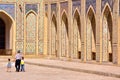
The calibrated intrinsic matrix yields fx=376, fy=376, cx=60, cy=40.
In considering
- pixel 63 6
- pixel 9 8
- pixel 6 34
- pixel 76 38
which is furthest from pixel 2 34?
pixel 76 38

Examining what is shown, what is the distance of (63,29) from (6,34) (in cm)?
543

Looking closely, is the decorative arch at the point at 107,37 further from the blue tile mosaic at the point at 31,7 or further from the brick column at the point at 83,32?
the blue tile mosaic at the point at 31,7

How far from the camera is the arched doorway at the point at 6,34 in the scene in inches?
1098

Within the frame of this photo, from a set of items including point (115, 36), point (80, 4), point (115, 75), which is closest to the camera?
point (115, 75)

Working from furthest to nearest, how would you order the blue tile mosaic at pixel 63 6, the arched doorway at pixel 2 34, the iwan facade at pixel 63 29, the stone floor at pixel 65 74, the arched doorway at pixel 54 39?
the arched doorway at pixel 2 34 < the arched doorway at pixel 54 39 < the blue tile mosaic at pixel 63 6 < the iwan facade at pixel 63 29 < the stone floor at pixel 65 74

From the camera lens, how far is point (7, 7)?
2767 centimetres

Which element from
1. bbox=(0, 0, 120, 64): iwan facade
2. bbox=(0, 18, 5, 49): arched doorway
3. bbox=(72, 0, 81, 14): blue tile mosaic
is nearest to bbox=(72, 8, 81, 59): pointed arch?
bbox=(0, 0, 120, 64): iwan facade

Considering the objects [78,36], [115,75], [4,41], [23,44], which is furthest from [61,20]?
[115,75]

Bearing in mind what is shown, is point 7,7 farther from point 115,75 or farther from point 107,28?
point 115,75

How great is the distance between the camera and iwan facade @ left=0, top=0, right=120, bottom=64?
21.1 metres

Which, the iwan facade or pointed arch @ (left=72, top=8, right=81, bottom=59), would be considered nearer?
the iwan facade

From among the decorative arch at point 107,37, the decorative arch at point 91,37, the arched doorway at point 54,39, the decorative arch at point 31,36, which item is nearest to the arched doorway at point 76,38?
the decorative arch at point 91,37

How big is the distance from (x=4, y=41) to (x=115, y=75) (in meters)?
16.0

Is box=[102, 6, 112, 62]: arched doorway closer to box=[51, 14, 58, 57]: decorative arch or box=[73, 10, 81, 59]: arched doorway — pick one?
box=[73, 10, 81, 59]: arched doorway
